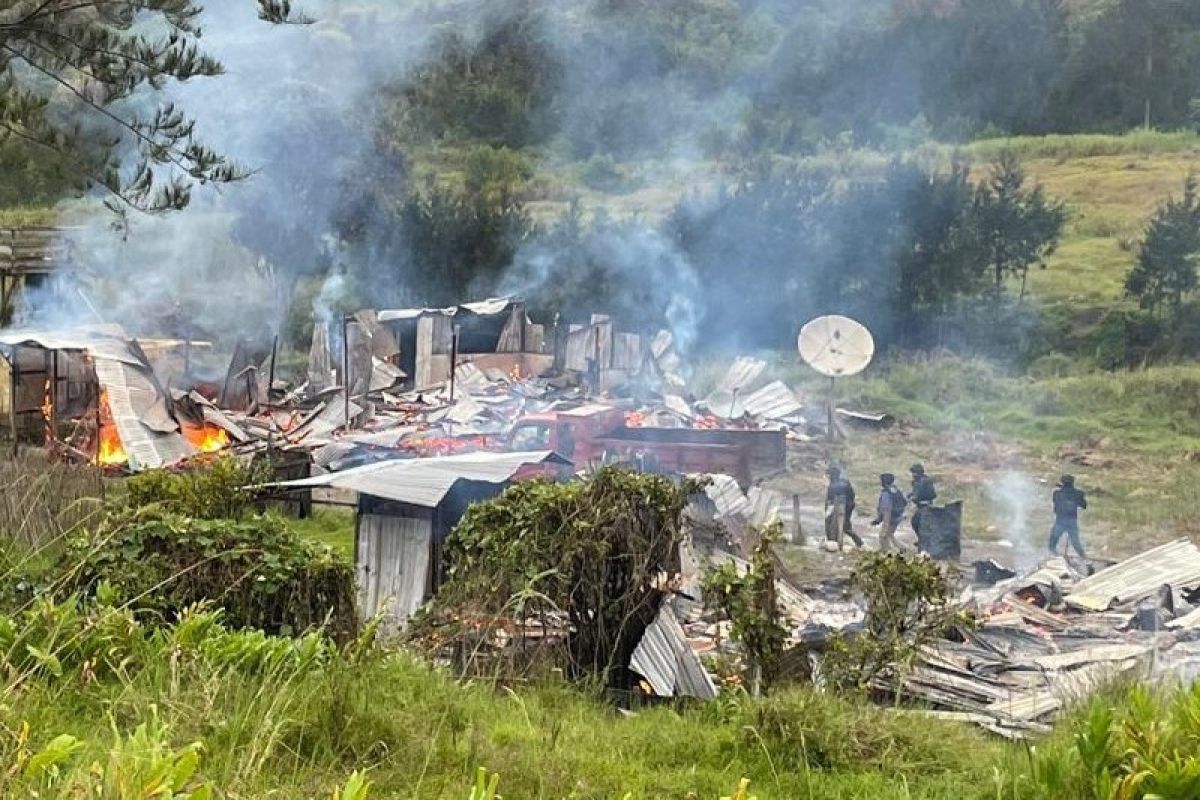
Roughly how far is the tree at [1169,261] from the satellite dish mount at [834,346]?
9792mm

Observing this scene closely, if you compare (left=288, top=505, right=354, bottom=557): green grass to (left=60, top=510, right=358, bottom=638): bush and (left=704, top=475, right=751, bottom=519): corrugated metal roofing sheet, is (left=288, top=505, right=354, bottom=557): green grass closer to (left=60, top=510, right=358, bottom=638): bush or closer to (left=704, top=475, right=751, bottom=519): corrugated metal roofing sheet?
(left=704, top=475, right=751, bottom=519): corrugated metal roofing sheet

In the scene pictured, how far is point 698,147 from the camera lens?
38281mm

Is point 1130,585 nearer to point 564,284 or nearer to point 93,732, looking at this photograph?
point 93,732

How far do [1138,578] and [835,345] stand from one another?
10036 mm

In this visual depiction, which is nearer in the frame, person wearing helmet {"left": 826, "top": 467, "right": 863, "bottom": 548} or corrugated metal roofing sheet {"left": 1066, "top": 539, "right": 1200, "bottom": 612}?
corrugated metal roofing sheet {"left": 1066, "top": 539, "right": 1200, "bottom": 612}

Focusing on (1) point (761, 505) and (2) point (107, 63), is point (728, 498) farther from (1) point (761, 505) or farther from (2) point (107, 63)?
(2) point (107, 63)

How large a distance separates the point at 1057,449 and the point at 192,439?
647 inches

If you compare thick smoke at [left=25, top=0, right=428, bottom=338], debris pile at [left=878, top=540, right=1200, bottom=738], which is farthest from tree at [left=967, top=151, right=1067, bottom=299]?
thick smoke at [left=25, top=0, right=428, bottom=338]

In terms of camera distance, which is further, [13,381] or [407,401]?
[407,401]

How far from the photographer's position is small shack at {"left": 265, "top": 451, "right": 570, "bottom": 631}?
9.47 metres

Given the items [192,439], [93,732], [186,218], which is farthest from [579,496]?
[186,218]

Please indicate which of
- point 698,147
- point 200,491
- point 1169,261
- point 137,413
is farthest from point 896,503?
point 698,147

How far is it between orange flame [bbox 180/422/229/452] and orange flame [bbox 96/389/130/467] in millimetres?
1252

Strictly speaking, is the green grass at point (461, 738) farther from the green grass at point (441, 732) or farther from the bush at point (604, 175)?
the bush at point (604, 175)
